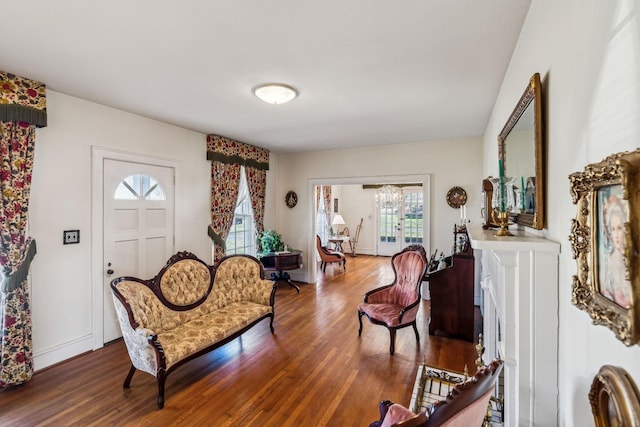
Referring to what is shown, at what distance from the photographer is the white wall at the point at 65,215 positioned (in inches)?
112

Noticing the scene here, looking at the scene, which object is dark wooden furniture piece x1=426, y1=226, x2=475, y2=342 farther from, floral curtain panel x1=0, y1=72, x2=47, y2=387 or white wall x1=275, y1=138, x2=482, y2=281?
floral curtain panel x1=0, y1=72, x2=47, y2=387

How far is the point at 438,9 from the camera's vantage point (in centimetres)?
171

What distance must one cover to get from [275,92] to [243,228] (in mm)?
3363

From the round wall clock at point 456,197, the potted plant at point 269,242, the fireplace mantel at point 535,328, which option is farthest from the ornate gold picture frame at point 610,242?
the potted plant at point 269,242

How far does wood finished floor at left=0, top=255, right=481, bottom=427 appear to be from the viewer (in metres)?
2.23

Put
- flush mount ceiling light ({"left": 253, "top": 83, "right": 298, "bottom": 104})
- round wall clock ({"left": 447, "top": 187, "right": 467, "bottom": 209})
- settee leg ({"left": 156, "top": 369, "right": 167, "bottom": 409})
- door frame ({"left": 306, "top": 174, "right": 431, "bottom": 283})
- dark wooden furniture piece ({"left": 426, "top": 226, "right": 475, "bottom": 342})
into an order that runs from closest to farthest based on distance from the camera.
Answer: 1. settee leg ({"left": 156, "top": 369, "right": 167, "bottom": 409})
2. flush mount ceiling light ({"left": 253, "top": 83, "right": 298, "bottom": 104})
3. dark wooden furniture piece ({"left": 426, "top": 226, "right": 475, "bottom": 342})
4. round wall clock ({"left": 447, "top": 187, "right": 467, "bottom": 209})
5. door frame ({"left": 306, "top": 174, "right": 431, "bottom": 283})

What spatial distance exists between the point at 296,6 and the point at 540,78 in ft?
4.37

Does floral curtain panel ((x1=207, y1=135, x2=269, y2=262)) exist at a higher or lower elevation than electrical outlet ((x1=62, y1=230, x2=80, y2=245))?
higher

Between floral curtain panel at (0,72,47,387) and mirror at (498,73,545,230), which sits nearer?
mirror at (498,73,545,230)

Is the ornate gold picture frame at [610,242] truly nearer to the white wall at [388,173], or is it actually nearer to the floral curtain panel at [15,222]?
the floral curtain panel at [15,222]

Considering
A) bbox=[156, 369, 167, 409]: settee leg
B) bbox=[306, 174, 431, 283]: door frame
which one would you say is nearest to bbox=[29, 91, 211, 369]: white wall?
bbox=[156, 369, 167, 409]: settee leg

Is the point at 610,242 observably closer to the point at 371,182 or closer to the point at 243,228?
the point at 371,182

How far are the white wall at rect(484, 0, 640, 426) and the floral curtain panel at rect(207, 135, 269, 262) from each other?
4.24 m

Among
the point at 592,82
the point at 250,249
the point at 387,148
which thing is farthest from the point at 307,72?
the point at 250,249
